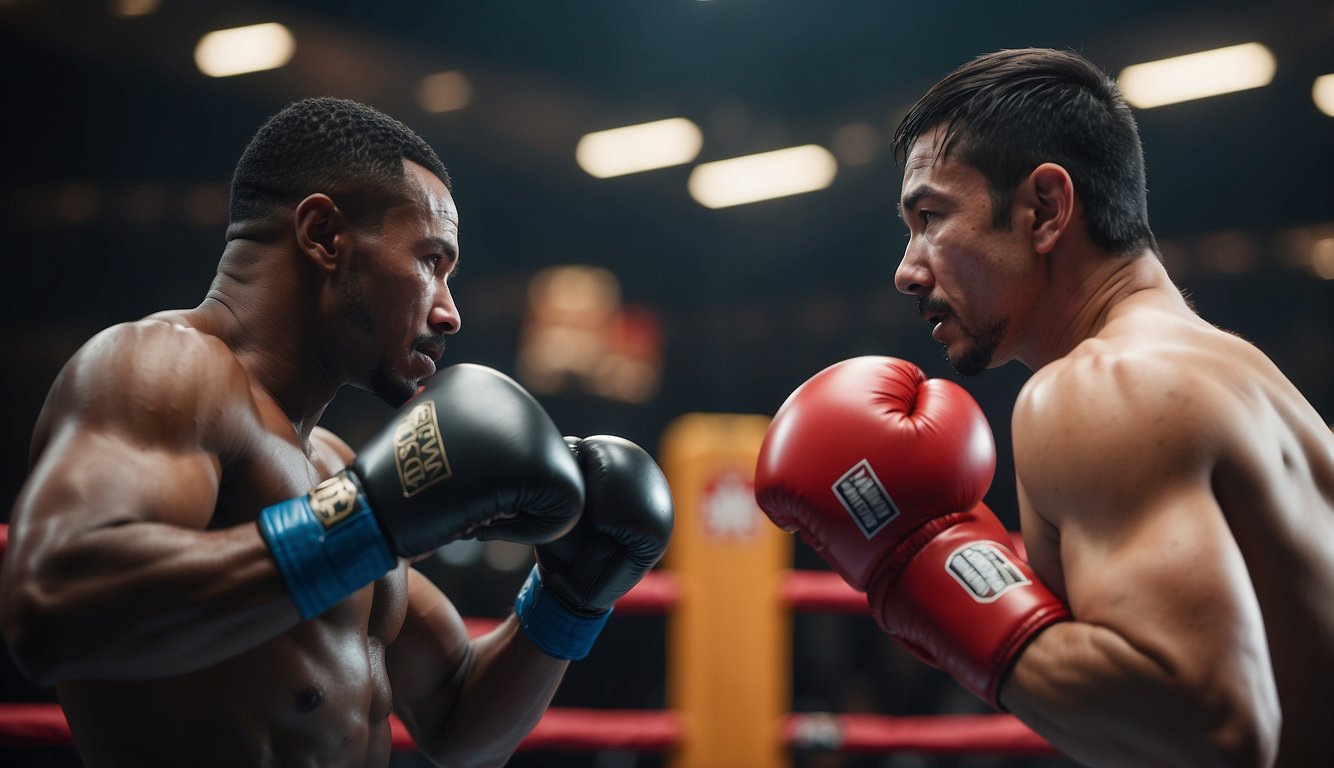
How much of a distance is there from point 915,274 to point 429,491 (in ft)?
2.50


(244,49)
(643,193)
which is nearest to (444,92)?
(244,49)

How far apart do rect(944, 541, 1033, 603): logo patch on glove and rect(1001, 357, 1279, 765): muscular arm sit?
7 cm

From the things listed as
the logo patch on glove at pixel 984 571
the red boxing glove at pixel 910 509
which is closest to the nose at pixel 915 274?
the red boxing glove at pixel 910 509

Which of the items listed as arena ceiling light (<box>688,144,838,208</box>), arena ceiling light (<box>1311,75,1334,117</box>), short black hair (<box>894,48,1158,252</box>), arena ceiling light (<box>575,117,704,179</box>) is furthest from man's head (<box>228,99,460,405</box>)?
arena ceiling light (<box>1311,75,1334,117</box>)

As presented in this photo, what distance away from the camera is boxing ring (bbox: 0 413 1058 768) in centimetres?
229

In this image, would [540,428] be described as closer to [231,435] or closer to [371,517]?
[371,517]

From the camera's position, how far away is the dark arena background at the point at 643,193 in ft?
20.0

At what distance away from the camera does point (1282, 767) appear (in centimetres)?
110

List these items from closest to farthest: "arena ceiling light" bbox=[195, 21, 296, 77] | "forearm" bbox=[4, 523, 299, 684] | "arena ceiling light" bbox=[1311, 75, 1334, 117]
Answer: "forearm" bbox=[4, 523, 299, 684] < "arena ceiling light" bbox=[195, 21, 296, 77] < "arena ceiling light" bbox=[1311, 75, 1334, 117]

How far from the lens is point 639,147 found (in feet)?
29.9

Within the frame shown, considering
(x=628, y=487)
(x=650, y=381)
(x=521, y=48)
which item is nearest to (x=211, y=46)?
(x=521, y=48)

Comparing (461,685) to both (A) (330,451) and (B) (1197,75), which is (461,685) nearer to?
(A) (330,451)

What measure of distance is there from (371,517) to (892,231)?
8705mm

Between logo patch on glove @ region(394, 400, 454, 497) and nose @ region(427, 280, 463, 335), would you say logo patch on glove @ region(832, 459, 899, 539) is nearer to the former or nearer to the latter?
logo patch on glove @ region(394, 400, 454, 497)
